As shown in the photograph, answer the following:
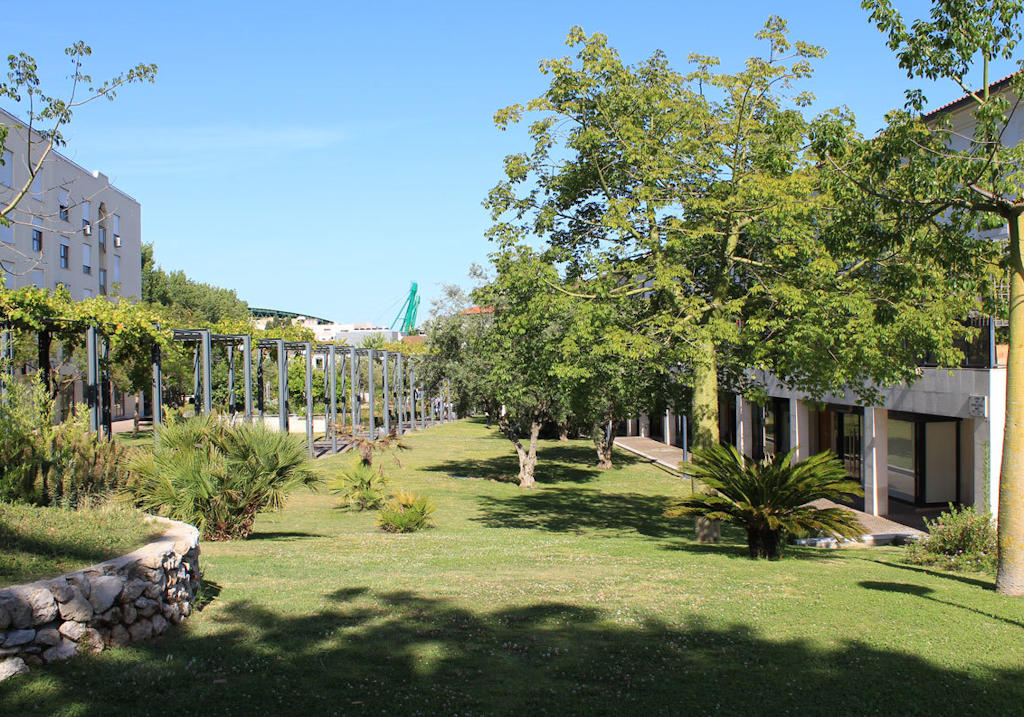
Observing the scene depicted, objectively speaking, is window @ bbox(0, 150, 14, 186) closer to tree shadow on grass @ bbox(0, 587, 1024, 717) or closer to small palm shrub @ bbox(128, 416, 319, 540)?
small palm shrub @ bbox(128, 416, 319, 540)

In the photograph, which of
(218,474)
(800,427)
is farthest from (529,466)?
(218,474)

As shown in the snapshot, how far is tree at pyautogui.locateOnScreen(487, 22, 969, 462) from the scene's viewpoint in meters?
11.6

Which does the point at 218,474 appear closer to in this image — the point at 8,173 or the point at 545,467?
the point at 545,467

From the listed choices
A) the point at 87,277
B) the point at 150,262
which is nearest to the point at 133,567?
the point at 87,277

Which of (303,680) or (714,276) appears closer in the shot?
(303,680)

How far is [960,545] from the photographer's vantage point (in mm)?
10859

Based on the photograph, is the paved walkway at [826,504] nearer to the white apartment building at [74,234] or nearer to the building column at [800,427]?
the building column at [800,427]

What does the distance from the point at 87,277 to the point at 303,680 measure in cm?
4871

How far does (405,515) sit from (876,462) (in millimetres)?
12165

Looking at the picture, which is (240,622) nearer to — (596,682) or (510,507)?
(596,682)

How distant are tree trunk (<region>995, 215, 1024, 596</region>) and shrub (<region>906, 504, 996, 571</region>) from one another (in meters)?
2.65

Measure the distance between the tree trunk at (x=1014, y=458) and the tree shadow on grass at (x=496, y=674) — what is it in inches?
108

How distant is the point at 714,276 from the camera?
46.8 ft

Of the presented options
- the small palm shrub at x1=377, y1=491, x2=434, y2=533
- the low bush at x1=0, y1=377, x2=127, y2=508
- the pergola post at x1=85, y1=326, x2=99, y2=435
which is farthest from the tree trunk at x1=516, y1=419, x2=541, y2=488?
the low bush at x1=0, y1=377, x2=127, y2=508
